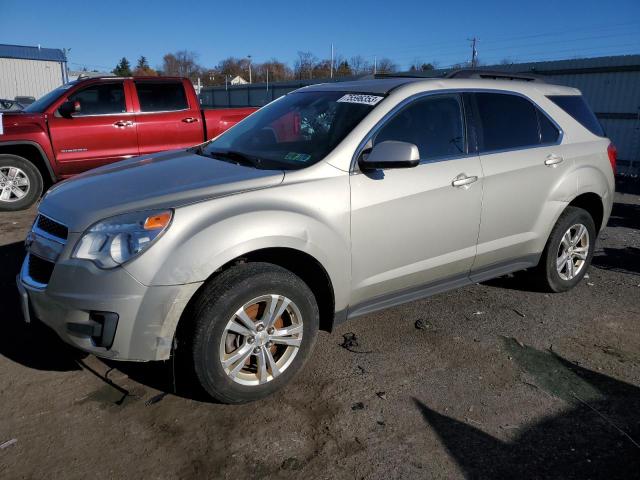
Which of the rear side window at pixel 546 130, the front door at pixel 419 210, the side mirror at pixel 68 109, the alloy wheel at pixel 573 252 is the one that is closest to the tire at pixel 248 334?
the front door at pixel 419 210

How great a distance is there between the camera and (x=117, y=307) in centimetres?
256

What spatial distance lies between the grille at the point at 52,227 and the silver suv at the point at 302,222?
0.02 meters

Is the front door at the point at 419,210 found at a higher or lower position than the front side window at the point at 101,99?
lower

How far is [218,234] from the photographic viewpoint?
268cm

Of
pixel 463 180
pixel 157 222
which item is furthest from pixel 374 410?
pixel 463 180

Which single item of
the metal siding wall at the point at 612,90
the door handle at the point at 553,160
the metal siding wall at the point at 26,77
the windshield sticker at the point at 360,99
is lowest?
the door handle at the point at 553,160

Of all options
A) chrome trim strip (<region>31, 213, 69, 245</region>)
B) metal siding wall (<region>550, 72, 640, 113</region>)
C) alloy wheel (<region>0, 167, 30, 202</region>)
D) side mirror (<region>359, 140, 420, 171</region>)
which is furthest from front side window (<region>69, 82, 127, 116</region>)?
metal siding wall (<region>550, 72, 640, 113</region>)

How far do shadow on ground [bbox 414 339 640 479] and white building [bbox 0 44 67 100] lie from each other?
136 ft

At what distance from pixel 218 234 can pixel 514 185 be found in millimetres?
2355

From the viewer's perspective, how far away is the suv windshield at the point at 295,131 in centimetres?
333

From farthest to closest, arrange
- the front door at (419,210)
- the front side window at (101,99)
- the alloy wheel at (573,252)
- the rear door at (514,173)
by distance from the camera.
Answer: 1. the front side window at (101,99)
2. the alloy wheel at (573,252)
3. the rear door at (514,173)
4. the front door at (419,210)

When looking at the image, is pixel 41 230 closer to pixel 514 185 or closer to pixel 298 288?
pixel 298 288

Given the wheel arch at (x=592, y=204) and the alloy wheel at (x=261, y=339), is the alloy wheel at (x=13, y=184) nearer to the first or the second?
the alloy wheel at (x=261, y=339)

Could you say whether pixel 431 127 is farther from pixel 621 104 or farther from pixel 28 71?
pixel 28 71
